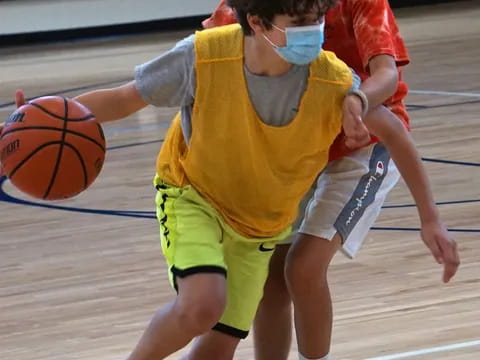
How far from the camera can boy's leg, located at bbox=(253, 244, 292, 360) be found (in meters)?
2.88

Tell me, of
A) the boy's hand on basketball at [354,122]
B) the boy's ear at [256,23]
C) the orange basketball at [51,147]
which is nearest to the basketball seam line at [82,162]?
the orange basketball at [51,147]

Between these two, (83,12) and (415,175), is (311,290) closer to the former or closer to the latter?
Answer: (415,175)

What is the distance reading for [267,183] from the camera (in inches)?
98.0

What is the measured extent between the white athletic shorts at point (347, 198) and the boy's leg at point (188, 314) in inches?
16.7

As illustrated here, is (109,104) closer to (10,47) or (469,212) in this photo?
(469,212)

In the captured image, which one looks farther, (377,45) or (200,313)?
(377,45)

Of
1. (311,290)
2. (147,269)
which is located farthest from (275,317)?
(147,269)

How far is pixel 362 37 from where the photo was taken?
260 centimetres

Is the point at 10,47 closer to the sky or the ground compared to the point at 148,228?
closer to the ground

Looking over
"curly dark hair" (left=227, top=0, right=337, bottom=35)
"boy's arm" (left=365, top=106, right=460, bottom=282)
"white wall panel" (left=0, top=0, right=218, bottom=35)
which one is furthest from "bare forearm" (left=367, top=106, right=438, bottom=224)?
"white wall panel" (left=0, top=0, right=218, bottom=35)

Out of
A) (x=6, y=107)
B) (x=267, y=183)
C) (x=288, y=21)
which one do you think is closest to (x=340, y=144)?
(x=267, y=183)

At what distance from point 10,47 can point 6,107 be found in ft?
12.4

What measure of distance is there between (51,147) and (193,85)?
357mm

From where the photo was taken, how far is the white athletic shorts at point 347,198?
2.71 m
